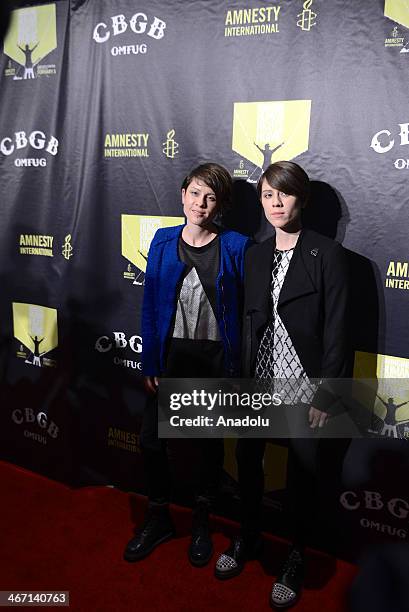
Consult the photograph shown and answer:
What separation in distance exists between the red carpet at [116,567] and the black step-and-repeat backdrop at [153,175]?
0.72 ft

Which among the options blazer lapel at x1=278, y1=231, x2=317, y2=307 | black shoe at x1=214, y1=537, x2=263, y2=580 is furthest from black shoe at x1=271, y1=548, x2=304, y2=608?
blazer lapel at x1=278, y1=231, x2=317, y2=307

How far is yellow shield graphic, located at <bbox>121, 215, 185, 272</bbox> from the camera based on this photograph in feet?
8.98

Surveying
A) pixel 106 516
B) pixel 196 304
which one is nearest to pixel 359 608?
pixel 196 304

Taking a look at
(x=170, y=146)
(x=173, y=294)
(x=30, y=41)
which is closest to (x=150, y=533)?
(x=173, y=294)

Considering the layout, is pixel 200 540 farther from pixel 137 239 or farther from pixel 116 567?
pixel 137 239

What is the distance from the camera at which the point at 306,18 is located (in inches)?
90.4

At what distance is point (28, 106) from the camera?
2.98 meters

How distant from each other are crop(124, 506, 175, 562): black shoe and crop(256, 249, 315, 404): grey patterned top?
2.84 feet

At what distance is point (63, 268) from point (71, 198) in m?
0.36

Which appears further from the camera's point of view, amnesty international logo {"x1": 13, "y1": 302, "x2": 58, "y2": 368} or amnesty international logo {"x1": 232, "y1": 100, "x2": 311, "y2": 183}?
amnesty international logo {"x1": 13, "y1": 302, "x2": 58, "y2": 368}

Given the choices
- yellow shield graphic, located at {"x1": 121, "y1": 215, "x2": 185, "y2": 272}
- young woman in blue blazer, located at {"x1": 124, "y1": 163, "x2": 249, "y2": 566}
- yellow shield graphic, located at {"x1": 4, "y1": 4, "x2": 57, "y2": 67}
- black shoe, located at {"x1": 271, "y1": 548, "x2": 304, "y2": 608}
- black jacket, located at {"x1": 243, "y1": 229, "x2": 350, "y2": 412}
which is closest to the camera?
black jacket, located at {"x1": 243, "y1": 229, "x2": 350, "y2": 412}

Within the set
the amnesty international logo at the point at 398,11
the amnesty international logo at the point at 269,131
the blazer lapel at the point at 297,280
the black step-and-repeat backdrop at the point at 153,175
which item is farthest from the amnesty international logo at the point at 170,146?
the amnesty international logo at the point at 398,11

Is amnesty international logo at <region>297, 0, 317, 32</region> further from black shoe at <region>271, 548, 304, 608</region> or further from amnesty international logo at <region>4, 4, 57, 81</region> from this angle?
black shoe at <region>271, 548, 304, 608</region>

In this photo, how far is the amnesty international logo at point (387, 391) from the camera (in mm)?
2346
